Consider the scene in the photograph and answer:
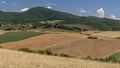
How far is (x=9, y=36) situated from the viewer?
95.6 m

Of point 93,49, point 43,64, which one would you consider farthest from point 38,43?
point 43,64

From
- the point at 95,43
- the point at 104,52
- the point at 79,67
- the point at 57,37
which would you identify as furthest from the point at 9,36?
the point at 79,67

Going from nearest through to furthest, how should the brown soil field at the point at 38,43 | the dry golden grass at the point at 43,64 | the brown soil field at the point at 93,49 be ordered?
the dry golden grass at the point at 43,64, the brown soil field at the point at 93,49, the brown soil field at the point at 38,43

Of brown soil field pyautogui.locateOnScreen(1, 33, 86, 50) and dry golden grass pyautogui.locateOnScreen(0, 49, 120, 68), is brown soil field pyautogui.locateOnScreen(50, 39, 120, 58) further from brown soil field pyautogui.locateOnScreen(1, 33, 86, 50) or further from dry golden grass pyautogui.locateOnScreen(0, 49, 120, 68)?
dry golden grass pyautogui.locateOnScreen(0, 49, 120, 68)

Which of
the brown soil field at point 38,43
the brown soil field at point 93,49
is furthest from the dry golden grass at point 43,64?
the brown soil field at point 38,43

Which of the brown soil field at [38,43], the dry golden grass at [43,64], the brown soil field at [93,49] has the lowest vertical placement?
the brown soil field at [38,43]

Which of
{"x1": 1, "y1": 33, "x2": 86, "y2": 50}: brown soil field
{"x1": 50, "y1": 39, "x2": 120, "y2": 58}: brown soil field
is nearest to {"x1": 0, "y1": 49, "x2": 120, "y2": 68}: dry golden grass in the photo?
{"x1": 50, "y1": 39, "x2": 120, "y2": 58}: brown soil field

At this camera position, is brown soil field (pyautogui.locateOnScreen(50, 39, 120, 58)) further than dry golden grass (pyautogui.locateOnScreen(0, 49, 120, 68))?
Yes

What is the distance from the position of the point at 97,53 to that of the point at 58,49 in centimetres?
998

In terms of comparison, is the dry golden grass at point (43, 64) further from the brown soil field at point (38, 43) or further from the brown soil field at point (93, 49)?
the brown soil field at point (38, 43)

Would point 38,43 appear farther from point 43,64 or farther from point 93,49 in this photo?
point 43,64

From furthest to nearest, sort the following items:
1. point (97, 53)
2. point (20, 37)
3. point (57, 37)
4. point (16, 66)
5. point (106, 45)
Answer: point (20, 37), point (57, 37), point (106, 45), point (97, 53), point (16, 66)

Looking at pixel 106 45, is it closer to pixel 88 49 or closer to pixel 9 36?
pixel 88 49

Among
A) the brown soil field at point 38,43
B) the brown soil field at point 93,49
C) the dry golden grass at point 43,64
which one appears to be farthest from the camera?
the brown soil field at point 38,43
